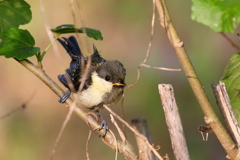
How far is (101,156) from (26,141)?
807 millimetres

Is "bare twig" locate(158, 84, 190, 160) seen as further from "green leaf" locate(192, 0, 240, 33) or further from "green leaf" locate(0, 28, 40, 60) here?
"green leaf" locate(0, 28, 40, 60)

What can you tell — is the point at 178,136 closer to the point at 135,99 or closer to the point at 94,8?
the point at 135,99

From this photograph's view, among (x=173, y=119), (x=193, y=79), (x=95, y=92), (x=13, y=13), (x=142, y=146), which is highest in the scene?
(x=13, y=13)

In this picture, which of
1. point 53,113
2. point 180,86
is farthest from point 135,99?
point 53,113

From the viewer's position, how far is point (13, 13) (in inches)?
65.1

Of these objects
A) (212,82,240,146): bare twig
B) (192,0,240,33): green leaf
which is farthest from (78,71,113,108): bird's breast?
(192,0,240,33): green leaf

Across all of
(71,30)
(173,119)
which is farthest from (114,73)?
(173,119)

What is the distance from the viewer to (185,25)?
14.5 ft

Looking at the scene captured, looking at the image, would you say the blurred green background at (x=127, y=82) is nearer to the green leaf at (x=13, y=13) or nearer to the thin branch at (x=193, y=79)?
the green leaf at (x=13, y=13)

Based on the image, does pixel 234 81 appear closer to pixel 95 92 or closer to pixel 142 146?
pixel 142 146

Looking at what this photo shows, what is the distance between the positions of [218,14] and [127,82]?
3.06 meters

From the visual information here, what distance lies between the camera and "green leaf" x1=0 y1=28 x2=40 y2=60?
5.03 ft

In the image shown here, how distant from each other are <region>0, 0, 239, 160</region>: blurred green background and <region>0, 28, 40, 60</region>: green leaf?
171 cm

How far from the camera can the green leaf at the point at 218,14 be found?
94 cm
